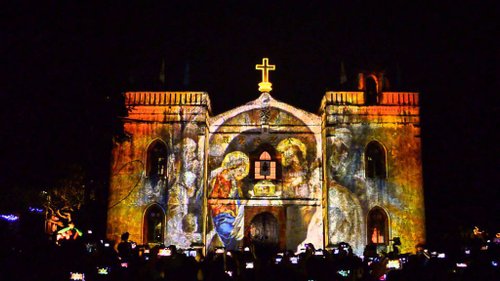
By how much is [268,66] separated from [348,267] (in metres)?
17.3

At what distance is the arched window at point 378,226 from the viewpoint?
1029 inches

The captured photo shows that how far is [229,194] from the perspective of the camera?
91.5 ft

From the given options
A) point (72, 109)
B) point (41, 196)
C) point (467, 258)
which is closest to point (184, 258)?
point (72, 109)

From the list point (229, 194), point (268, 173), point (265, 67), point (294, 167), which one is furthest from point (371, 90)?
point (229, 194)

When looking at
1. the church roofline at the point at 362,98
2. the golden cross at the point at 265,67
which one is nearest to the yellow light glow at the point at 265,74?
the golden cross at the point at 265,67

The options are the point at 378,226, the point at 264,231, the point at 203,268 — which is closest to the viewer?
the point at 203,268

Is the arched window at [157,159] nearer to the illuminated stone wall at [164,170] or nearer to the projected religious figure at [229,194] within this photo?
the illuminated stone wall at [164,170]

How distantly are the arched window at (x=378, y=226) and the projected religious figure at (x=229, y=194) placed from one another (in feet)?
21.0

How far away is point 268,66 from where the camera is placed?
28.9 m

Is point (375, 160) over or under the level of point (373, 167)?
over

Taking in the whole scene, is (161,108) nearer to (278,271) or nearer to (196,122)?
(196,122)

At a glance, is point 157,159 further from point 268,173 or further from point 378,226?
point 378,226

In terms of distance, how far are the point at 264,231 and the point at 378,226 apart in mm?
5713

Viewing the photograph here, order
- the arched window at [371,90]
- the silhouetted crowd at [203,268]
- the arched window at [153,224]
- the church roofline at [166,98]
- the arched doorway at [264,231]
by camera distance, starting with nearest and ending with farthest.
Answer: the silhouetted crowd at [203,268] → the arched window at [153,224] → the church roofline at [166,98] → the arched window at [371,90] → the arched doorway at [264,231]
